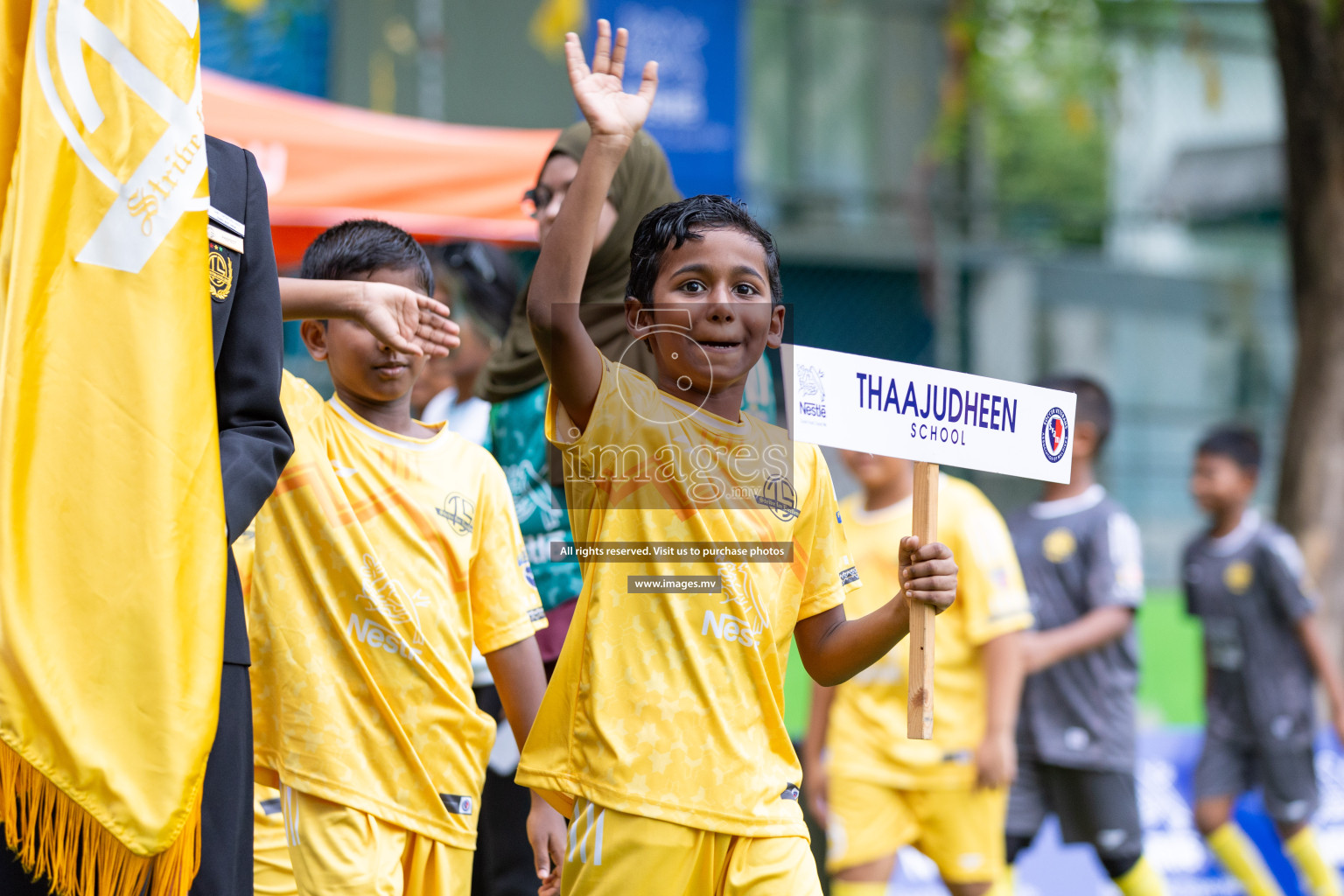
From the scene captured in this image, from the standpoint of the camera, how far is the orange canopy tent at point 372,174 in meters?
4.84

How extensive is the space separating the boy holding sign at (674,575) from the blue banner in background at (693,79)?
1045 centimetres

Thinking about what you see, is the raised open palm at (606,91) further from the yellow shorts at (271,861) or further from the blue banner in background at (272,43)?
the blue banner in background at (272,43)

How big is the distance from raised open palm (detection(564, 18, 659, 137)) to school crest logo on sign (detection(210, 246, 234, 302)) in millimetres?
601

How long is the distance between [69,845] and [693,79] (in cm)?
1168

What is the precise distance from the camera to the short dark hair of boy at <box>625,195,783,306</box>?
2.34m

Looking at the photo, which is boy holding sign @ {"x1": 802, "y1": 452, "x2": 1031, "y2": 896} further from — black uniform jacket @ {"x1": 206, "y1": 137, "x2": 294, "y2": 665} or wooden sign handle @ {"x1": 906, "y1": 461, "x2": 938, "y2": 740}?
black uniform jacket @ {"x1": 206, "y1": 137, "x2": 294, "y2": 665}

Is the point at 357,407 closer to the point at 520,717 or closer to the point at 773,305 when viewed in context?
the point at 520,717

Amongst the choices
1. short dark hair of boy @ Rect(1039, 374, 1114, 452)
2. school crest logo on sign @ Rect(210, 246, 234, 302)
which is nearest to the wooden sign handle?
school crest logo on sign @ Rect(210, 246, 234, 302)

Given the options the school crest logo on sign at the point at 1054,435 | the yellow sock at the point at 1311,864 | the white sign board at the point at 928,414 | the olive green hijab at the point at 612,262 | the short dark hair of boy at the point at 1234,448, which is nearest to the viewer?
the white sign board at the point at 928,414

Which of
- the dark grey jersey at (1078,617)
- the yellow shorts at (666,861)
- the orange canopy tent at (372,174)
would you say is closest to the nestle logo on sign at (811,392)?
the yellow shorts at (666,861)

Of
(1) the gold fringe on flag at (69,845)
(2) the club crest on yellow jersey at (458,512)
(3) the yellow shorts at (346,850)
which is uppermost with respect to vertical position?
(2) the club crest on yellow jersey at (458,512)

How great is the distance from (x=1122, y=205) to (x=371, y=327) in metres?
17.3

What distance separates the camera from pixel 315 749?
251 centimetres

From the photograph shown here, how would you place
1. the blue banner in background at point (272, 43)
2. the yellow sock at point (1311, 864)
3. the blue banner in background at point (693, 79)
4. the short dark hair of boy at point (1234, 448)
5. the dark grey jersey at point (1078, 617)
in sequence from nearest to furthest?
the dark grey jersey at point (1078, 617), the yellow sock at point (1311, 864), the short dark hair of boy at point (1234, 448), the blue banner in background at point (272, 43), the blue banner in background at point (693, 79)
